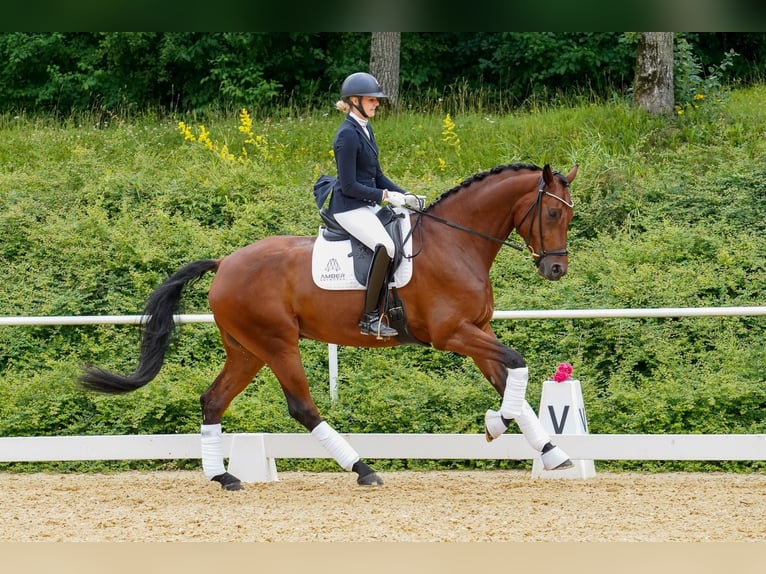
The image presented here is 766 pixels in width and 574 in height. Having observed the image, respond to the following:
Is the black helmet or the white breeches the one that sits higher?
the black helmet

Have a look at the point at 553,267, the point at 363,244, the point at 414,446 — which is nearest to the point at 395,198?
the point at 363,244

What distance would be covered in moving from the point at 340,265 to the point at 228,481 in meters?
1.61

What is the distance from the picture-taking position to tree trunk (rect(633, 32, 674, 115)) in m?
12.3

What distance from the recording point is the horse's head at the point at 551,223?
18.7 ft

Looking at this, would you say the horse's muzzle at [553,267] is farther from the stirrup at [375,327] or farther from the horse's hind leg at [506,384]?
the stirrup at [375,327]

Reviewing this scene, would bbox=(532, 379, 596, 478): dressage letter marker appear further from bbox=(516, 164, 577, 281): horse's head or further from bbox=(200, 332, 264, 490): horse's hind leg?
bbox=(200, 332, 264, 490): horse's hind leg

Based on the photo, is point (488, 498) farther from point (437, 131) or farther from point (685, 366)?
point (437, 131)

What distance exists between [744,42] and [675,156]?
7007mm

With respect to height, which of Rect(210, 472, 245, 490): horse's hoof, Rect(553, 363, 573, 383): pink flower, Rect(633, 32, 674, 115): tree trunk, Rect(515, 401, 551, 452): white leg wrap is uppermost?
Rect(633, 32, 674, 115): tree trunk

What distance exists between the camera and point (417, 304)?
5832 millimetres

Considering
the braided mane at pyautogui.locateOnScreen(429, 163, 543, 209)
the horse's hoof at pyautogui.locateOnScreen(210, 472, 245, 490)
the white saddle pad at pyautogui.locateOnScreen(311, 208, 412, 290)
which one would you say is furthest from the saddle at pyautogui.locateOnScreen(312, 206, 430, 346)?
the horse's hoof at pyautogui.locateOnScreen(210, 472, 245, 490)

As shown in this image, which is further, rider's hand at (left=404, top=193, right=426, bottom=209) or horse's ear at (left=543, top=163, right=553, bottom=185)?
rider's hand at (left=404, top=193, right=426, bottom=209)

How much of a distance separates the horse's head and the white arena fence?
1.00 metres

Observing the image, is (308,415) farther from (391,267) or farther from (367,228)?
(367,228)
